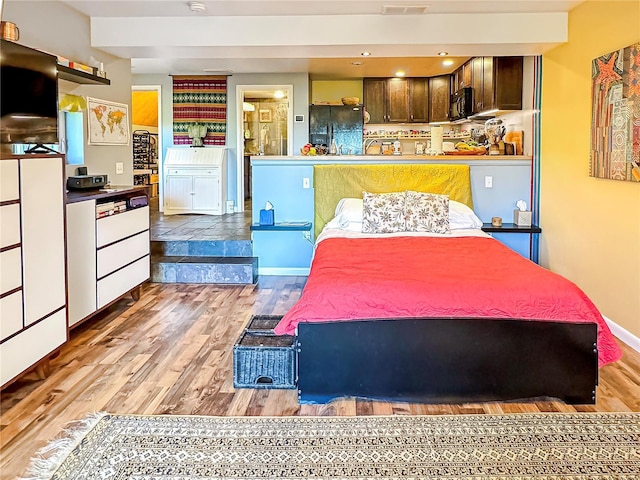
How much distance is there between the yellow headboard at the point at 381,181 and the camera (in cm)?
548

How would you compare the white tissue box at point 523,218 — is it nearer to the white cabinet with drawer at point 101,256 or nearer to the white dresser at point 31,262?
the white cabinet with drawer at point 101,256

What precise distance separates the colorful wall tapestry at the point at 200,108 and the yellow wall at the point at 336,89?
1528 millimetres

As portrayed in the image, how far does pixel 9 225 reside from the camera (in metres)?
2.72

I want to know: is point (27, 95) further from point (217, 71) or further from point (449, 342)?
point (217, 71)

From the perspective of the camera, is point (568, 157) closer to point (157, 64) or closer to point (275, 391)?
point (275, 391)

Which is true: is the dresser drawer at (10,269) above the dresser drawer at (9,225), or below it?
below

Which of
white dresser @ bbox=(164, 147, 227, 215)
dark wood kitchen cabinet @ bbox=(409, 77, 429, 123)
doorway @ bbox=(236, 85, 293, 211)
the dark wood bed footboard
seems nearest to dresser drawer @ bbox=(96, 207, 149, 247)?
the dark wood bed footboard

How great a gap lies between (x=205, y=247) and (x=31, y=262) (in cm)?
317

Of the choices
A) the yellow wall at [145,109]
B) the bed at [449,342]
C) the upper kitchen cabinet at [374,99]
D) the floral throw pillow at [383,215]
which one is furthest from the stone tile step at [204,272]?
the yellow wall at [145,109]

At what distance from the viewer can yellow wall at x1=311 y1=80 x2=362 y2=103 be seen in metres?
9.30

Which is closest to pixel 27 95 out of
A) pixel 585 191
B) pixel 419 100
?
pixel 585 191

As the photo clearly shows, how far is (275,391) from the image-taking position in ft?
9.91

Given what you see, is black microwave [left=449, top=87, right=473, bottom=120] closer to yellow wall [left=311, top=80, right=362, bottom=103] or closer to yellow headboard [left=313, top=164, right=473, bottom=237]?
yellow wall [left=311, top=80, right=362, bottom=103]

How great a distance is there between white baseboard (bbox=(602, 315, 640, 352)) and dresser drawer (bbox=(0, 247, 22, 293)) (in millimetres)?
3629
